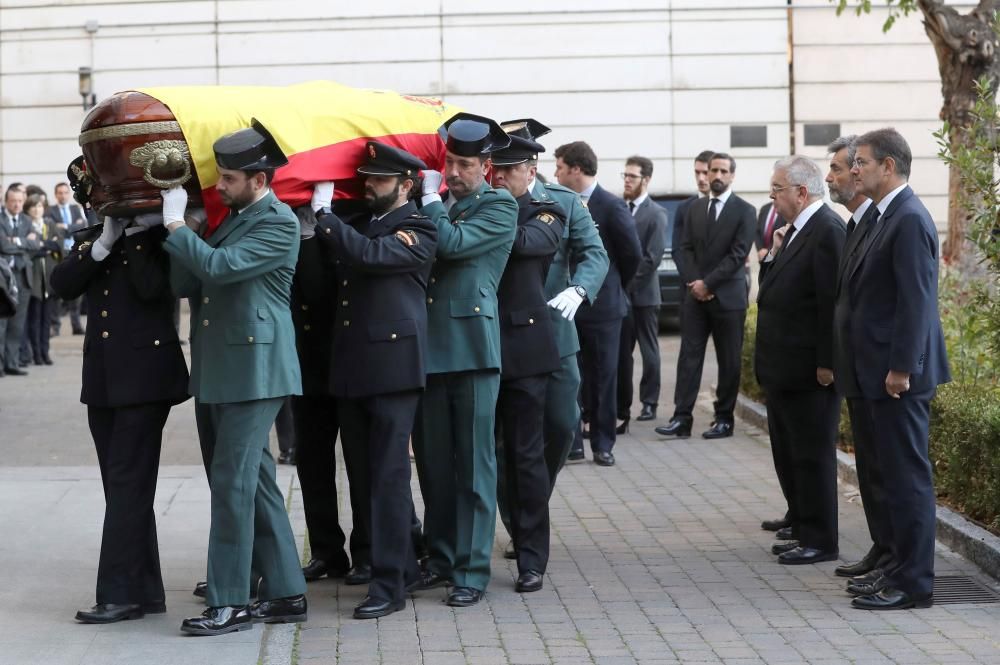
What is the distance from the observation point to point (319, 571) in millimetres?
6961

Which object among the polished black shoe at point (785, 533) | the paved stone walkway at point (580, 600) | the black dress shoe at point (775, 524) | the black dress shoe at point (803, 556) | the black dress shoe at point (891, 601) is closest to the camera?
the paved stone walkway at point (580, 600)

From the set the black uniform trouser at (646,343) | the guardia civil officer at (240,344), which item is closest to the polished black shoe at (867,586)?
the guardia civil officer at (240,344)

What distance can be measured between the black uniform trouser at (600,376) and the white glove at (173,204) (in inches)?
186

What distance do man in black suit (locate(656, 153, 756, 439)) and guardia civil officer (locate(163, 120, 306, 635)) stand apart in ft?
18.8

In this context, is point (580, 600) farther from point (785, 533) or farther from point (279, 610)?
point (785, 533)

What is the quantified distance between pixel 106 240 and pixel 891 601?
350cm

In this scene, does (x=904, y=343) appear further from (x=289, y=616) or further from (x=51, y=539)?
(x=51, y=539)

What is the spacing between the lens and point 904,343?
20.4 feet

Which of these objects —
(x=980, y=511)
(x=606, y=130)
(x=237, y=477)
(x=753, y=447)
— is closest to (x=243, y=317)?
(x=237, y=477)

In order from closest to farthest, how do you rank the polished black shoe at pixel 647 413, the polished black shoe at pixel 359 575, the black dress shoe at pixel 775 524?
the polished black shoe at pixel 359 575 → the black dress shoe at pixel 775 524 → the polished black shoe at pixel 647 413

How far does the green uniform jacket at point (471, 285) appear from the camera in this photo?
6.34 metres

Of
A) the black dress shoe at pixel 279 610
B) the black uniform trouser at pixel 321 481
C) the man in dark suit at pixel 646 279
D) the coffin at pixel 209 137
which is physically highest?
the coffin at pixel 209 137

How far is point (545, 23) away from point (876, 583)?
57.8ft

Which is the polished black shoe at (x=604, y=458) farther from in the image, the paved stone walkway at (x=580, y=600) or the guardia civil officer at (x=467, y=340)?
the guardia civil officer at (x=467, y=340)
